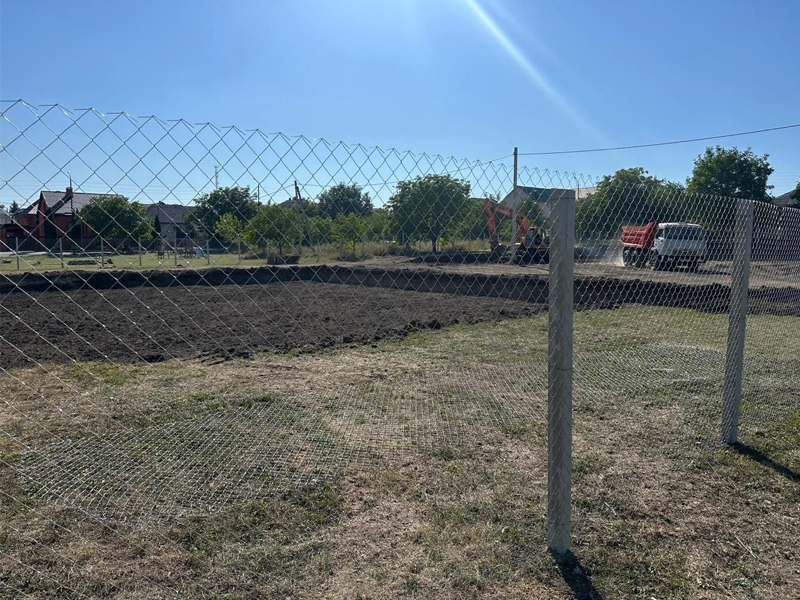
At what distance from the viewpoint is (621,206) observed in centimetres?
397

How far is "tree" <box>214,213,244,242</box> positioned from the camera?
3311 millimetres

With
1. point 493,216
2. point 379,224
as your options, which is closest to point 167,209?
point 379,224

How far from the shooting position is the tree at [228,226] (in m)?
3.31

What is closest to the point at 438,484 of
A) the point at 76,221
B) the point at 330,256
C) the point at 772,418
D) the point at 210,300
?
the point at 330,256

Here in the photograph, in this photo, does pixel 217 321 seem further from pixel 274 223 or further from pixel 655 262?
pixel 655 262

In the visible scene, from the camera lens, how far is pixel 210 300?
13062 mm

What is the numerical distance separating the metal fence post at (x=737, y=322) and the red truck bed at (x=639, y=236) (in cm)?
114

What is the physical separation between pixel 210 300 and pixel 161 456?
9.72 metres

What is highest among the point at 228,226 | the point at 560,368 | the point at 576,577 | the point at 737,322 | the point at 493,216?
the point at 493,216

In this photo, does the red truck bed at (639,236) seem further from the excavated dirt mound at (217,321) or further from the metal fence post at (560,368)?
the excavated dirt mound at (217,321)

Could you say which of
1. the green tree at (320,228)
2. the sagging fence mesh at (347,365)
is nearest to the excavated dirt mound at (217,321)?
the sagging fence mesh at (347,365)

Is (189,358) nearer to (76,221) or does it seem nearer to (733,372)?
(76,221)

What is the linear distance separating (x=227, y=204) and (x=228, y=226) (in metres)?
0.35

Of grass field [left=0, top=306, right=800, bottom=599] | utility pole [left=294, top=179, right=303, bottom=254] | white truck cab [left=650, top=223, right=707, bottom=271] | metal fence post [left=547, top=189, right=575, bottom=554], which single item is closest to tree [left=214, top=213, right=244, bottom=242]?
utility pole [left=294, top=179, right=303, bottom=254]
